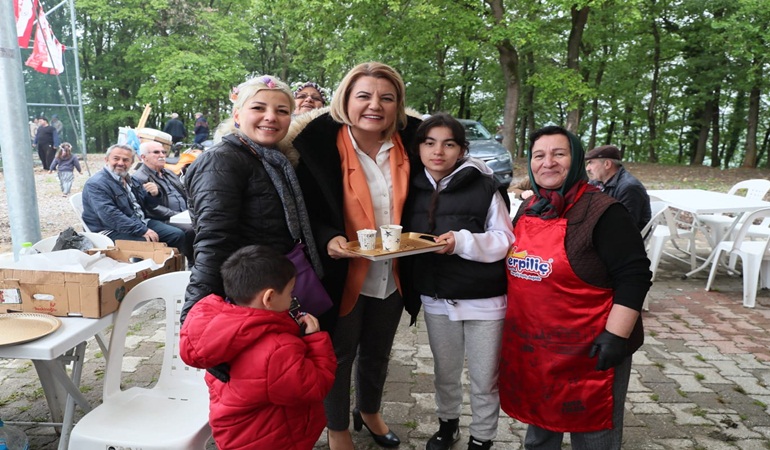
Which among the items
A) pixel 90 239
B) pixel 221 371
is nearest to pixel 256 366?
pixel 221 371

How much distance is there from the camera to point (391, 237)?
6.45 ft

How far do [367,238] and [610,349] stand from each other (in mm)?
998

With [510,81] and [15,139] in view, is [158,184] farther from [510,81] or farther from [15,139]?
[510,81]

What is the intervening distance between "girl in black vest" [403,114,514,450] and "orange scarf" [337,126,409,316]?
72mm

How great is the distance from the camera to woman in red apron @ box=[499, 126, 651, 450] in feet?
6.10

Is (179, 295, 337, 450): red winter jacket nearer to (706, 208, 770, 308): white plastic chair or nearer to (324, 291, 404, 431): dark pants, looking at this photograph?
(324, 291, 404, 431): dark pants

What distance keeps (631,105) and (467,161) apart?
22.0 meters

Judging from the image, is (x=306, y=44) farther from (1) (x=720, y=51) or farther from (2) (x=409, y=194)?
(2) (x=409, y=194)

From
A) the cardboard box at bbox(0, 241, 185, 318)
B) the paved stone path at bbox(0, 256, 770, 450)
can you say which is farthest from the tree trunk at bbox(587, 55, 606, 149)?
the cardboard box at bbox(0, 241, 185, 318)

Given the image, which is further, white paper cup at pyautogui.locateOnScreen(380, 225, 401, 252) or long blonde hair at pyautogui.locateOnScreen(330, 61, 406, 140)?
long blonde hair at pyautogui.locateOnScreen(330, 61, 406, 140)

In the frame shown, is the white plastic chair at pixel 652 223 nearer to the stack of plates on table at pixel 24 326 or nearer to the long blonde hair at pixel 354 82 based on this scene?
the long blonde hair at pixel 354 82

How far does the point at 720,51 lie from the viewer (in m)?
16.4

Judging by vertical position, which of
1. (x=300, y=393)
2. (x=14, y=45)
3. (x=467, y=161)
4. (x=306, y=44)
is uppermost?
(x=306, y=44)

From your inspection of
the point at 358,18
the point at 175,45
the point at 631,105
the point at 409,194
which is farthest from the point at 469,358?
the point at 631,105
